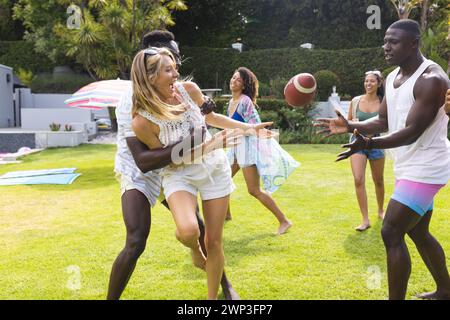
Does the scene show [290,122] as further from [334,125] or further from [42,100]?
[42,100]

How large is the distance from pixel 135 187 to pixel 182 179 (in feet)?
1.19

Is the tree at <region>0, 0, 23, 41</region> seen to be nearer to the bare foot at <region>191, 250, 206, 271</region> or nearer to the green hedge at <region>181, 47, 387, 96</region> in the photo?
the green hedge at <region>181, 47, 387, 96</region>

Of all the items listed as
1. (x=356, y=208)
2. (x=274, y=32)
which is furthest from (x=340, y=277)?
(x=274, y=32)

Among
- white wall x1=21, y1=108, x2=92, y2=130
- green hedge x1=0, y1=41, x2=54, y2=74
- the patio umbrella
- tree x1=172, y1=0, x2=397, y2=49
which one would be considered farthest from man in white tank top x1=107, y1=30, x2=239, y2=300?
green hedge x1=0, y1=41, x2=54, y2=74

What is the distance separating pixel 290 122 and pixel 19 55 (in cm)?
1907

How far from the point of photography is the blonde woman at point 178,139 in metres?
3.12

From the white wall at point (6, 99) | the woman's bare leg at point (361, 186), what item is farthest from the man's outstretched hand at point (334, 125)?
the white wall at point (6, 99)

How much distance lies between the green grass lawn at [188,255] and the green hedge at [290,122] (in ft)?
28.6

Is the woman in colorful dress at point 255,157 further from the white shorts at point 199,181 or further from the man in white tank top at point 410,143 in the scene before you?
the man in white tank top at point 410,143

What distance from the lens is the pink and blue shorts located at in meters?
3.15

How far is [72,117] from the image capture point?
2206cm

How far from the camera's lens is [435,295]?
3.67m

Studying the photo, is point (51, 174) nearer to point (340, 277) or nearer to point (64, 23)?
point (340, 277)

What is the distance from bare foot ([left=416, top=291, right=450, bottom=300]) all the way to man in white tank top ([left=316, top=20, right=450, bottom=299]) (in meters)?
0.60
